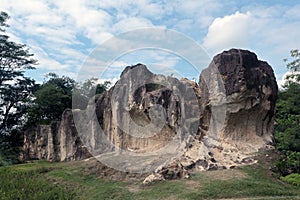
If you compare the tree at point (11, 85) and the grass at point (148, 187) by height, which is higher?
the tree at point (11, 85)

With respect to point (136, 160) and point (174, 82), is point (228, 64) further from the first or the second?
point (136, 160)

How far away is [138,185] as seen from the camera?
10.6 metres

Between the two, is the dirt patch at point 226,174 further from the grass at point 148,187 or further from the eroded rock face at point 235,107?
the eroded rock face at point 235,107

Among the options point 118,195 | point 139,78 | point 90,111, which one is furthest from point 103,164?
point 90,111

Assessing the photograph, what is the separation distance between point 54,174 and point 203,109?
6851 mm

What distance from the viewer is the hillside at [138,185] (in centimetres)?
915

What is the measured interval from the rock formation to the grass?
790mm

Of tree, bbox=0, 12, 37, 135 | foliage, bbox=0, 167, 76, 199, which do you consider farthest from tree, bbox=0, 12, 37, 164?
foliage, bbox=0, 167, 76, 199

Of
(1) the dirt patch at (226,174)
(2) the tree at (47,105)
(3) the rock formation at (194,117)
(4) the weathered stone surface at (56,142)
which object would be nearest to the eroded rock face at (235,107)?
(3) the rock formation at (194,117)

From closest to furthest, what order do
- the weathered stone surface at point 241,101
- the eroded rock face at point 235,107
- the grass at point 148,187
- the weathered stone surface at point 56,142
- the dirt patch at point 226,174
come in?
1. the grass at point 148,187
2. the dirt patch at point 226,174
3. the eroded rock face at point 235,107
4. the weathered stone surface at point 241,101
5. the weathered stone surface at point 56,142

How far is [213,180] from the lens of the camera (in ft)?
33.3

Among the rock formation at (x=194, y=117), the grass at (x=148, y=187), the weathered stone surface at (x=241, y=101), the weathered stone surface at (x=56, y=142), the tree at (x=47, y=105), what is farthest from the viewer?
the tree at (x=47, y=105)

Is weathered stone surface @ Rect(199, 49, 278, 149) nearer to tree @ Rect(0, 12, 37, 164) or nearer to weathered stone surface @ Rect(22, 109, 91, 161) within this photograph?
weathered stone surface @ Rect(22, 109, 91, 161)

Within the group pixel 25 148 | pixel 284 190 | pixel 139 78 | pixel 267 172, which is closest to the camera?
pixel 284 190
